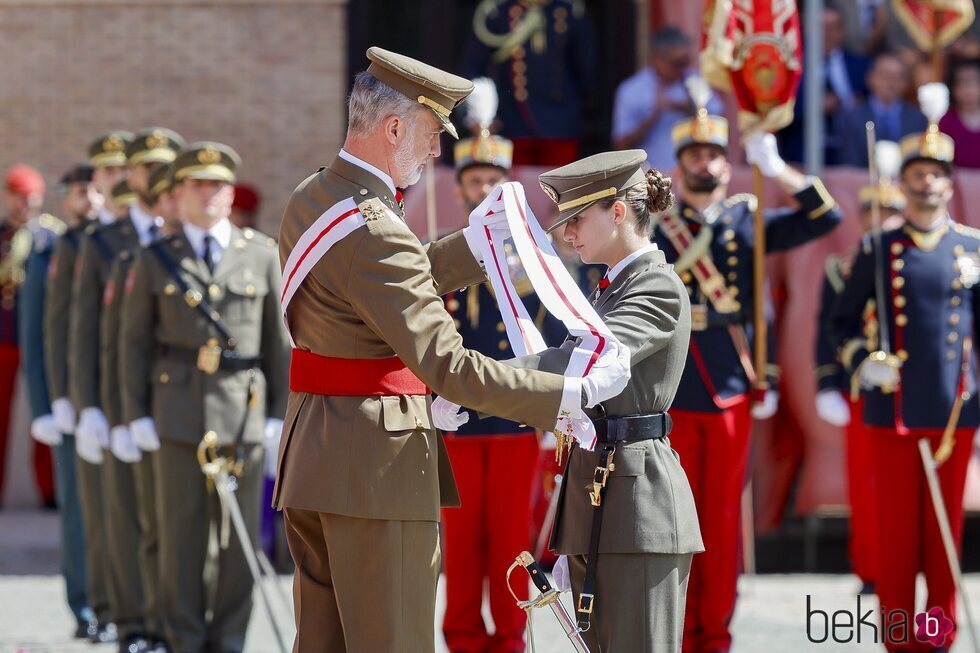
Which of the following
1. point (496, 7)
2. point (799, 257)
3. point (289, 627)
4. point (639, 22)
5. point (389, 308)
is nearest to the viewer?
point (389, 308)

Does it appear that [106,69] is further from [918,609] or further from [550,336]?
[918,609]

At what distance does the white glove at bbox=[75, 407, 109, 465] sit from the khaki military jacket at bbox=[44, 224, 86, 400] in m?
0.48

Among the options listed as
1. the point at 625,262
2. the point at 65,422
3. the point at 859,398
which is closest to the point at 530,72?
the point at 859,398

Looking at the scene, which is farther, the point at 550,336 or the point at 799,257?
the point at 799,257

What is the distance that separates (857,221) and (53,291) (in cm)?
380

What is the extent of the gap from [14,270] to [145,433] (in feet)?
13.0

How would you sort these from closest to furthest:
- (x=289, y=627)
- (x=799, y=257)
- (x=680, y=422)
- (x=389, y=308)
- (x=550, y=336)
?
(x=389, y=308) → (x=680, y=422) → (x=550, y=336) → (x=289, y=627) → (x=799, y=257)

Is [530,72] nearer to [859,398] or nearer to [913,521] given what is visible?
[859,398]

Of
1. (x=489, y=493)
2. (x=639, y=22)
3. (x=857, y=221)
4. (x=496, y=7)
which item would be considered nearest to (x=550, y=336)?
(x=489, y=493)

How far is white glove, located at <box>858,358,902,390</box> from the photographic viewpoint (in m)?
6.05

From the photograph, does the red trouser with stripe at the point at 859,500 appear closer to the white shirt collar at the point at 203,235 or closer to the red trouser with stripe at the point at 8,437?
the white shirt collar at the point at 203,235

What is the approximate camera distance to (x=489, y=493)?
6.03m

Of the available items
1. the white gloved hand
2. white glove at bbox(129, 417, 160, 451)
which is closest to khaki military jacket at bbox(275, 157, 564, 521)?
white glove at bbox(129, 417, 160, 451)

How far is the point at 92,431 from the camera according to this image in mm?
6660
